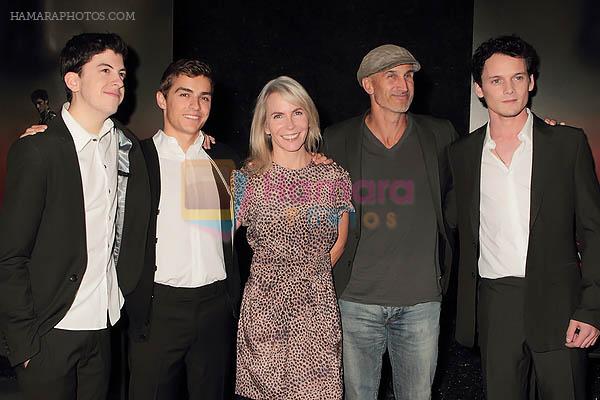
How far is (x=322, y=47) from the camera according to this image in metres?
4.48

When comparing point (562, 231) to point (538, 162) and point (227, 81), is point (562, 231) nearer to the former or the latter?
point (538, 162)

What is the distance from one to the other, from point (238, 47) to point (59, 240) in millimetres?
2301

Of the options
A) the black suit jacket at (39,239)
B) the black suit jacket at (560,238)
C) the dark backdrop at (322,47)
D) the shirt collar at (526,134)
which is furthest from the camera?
the dark backdrop at (322,47)

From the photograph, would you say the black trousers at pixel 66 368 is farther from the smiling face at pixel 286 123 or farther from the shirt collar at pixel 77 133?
the smiling face at pixel 286 123

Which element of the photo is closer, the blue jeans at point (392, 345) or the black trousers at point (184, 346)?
the black trousers at point (184, 346)

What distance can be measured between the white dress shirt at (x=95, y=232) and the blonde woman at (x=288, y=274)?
545 millimetres

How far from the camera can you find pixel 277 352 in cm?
291

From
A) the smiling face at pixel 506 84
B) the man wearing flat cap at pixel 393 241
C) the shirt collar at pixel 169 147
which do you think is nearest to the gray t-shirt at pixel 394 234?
the man wearing flat cap at pixel 393 241

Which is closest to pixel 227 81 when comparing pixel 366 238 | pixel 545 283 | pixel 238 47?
pixel 238 47

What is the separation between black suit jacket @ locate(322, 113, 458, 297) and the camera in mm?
3117

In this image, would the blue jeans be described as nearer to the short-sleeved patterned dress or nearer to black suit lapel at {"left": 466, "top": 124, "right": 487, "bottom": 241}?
the short-sleeved patterned dress

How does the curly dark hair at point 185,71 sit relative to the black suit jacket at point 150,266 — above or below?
above

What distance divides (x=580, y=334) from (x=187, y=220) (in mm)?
1582

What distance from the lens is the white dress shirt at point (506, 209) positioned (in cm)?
287
